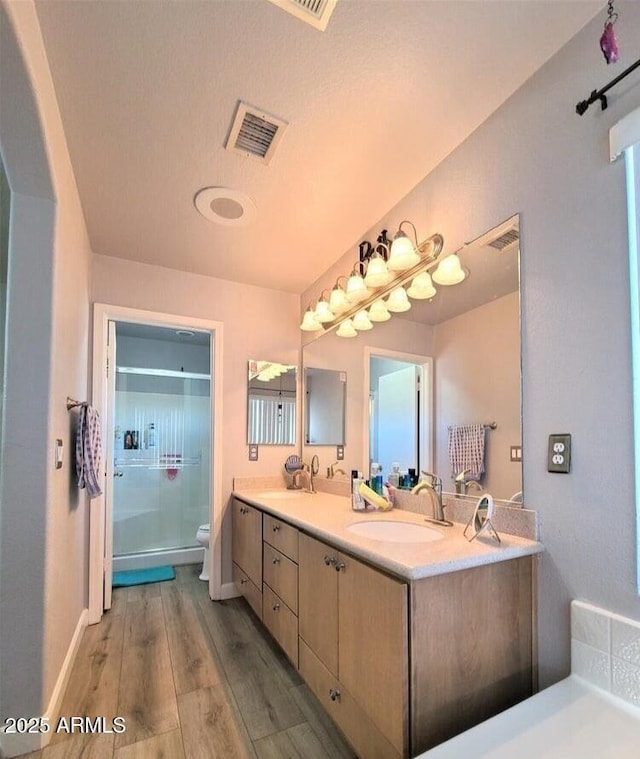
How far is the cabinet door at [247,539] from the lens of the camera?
2.33 meters

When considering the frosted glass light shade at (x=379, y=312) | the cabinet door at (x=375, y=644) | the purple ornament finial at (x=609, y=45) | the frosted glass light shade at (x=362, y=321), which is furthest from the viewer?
the frosted glass light shade at (x=362, y=321)

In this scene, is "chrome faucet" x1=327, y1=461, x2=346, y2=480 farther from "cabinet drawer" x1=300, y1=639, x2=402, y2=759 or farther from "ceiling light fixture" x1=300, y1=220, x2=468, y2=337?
"cabinet drawer" x1=300, y1=639, x2=402, y2=759

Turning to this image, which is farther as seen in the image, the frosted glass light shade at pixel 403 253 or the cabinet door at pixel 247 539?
the cabinet door at pixel 247 539

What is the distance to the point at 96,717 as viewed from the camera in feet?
5.38

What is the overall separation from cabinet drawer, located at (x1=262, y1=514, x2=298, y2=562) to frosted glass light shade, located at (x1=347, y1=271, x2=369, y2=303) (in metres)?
1.35

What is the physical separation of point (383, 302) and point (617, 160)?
126 centimetres

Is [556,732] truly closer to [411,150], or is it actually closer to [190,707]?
[190,707]

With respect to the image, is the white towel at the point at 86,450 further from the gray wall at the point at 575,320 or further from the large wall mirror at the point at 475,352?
the gray wall at the point at 575,320

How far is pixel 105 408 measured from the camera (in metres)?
2.72

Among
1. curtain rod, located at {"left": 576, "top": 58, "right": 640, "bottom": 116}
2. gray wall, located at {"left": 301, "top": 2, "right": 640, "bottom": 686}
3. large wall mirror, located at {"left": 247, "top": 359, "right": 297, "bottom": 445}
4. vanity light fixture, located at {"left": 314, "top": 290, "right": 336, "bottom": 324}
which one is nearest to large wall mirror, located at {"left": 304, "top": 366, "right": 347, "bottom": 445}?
large wall mirror, located at {"left": 247, "top": 359, "right": 297, "bottom": 445}

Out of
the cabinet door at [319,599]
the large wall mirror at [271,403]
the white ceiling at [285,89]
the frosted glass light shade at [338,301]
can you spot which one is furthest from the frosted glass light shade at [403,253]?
the large wall mirror at [271,403]

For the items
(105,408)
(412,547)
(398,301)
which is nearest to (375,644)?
(412,547)

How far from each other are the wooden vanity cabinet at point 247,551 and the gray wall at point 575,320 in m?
1.51

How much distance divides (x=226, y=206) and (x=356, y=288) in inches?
33.4
